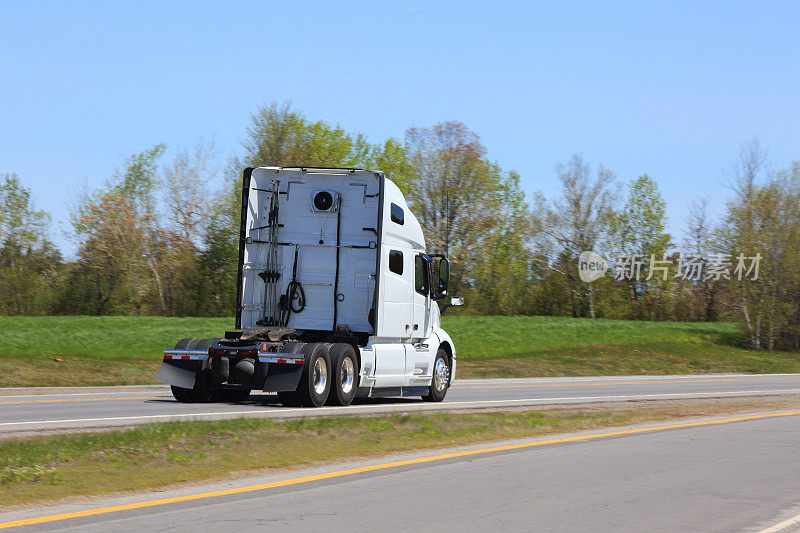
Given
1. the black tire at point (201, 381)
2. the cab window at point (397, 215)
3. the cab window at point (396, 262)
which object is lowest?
the black tire at point (201, 381)

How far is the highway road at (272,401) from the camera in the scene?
583 inches

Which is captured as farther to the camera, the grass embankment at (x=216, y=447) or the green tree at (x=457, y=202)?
the green tree at (x=457, y=202)

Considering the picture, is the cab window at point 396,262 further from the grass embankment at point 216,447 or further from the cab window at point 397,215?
the grass embankment at point 216,447

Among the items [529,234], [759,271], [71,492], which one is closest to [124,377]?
[71,492]

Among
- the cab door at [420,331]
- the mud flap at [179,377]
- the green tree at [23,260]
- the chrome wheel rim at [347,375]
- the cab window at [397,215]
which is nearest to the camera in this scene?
the mud flap at [179,377]

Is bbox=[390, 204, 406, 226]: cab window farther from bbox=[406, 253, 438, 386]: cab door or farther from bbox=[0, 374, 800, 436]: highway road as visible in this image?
bbox=[0, 374, 800, 436]: highway road

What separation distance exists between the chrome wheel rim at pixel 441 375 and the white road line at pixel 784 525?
13484mm

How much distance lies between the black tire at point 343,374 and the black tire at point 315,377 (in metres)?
0.19

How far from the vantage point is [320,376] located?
18031mm

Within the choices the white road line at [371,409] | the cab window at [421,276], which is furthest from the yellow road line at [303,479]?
the cab window at [421,276]

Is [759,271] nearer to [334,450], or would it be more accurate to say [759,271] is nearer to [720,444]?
[720,444]

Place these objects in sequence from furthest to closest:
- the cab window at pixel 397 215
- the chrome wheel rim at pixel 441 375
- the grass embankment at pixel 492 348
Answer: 1. the grass embankment at pixel 492 348
2. the chrome wheel rim at pixel 441 375
3. the cab window at pixel 397 215

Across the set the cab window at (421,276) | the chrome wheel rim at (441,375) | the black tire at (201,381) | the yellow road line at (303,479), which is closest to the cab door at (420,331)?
the cab window at (421,276)

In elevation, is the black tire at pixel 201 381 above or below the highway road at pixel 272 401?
above
